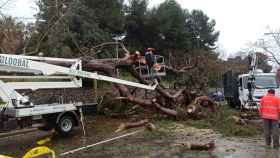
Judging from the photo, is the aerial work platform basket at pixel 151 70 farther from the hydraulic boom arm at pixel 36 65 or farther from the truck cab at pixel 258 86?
the truck cab at pixel 258 86

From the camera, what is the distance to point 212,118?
1524cm

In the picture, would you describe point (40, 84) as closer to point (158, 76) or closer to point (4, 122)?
point (4, 122)

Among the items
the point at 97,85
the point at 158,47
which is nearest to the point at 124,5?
the point at 158,47

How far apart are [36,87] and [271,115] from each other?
6548 mm

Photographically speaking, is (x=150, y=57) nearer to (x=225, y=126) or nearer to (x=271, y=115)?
(x=225, y=126)

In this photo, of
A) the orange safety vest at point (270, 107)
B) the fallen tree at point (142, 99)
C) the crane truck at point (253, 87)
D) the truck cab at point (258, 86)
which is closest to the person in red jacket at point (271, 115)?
the orange safety vest at point (270, 107)

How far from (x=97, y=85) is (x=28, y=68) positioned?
7.35 metres

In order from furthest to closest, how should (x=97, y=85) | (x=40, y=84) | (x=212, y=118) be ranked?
(x=97, y=85)
(x=212, y=118)
(x=40, y=84)

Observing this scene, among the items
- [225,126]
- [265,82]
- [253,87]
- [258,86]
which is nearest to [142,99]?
[225,126]

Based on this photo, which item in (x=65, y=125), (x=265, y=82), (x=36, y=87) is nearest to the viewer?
(x=36, y=87)

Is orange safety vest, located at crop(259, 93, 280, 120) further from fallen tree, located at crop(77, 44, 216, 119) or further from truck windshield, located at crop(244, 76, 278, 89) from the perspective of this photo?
truck windshield, located at crop(244, 76, 278, 89)

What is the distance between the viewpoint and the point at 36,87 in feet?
37.1

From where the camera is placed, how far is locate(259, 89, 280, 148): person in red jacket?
10273 millimetres

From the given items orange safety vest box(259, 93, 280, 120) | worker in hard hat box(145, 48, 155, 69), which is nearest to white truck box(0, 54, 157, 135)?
worker in hard hat box(145, 48, 155, 69)
